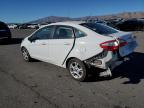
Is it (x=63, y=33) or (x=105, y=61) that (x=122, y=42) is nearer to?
(x=105, y=61)

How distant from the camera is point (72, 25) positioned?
22.5ft

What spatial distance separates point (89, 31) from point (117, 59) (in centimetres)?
107

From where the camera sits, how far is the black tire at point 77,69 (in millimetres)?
6340

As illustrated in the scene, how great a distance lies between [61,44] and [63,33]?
0.36 meters

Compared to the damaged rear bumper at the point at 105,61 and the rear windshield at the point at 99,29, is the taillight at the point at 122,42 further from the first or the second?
the rear windshield at the point at 99,29

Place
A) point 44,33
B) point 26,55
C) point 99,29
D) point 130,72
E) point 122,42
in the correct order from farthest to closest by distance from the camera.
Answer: point 26,55 < point 44,33 < point 130,72 < point 99,29 < point 122,42

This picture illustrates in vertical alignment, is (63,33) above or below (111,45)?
above

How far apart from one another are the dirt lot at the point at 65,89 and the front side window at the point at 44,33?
43.2 inches

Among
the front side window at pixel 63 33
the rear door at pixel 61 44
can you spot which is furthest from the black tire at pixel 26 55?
the front side window at pixel 63 33

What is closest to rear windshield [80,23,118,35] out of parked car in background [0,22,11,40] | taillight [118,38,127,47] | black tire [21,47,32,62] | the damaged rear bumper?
taillight [118,38,127,47]

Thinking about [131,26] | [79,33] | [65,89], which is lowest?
[131,26]

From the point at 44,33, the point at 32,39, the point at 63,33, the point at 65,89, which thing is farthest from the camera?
the point at 32,39

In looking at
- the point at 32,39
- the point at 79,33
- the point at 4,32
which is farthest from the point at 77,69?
the point at 4,32

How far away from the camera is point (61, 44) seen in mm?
6941
